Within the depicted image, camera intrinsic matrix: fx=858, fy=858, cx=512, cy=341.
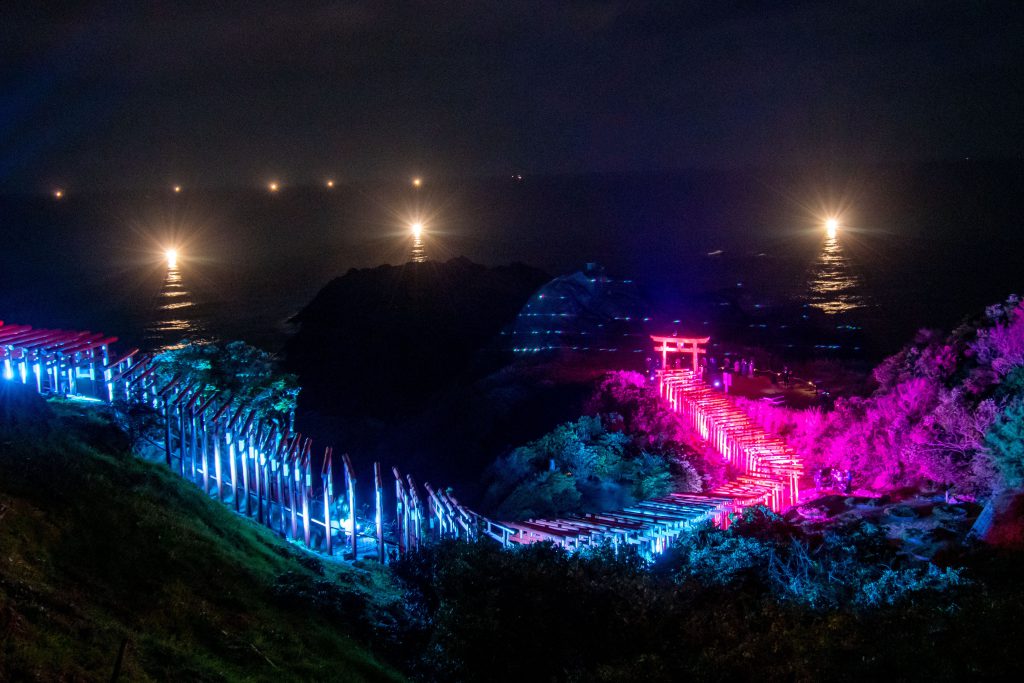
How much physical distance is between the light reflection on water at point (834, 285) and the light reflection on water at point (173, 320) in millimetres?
54007

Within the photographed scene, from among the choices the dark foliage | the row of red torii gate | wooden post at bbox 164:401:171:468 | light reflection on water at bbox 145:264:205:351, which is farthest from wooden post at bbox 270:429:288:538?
light reflection on water at bbox 145:264:205:351

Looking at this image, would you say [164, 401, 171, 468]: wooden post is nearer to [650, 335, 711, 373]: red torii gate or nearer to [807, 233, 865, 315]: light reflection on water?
[650, 335, 711, 373]: red torii gate

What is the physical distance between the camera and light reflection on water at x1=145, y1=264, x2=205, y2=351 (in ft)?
235

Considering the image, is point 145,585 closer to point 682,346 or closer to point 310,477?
point 310,477

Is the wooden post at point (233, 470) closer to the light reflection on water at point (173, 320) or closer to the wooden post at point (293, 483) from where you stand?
the wooden post at point (293, 483)

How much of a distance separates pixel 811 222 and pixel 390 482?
180 meters

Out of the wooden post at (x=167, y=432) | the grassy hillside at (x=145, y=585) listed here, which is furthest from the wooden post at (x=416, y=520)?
the wooden post at (x=167, y=432)

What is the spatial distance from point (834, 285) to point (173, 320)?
71.3m

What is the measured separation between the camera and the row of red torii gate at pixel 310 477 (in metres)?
16.9

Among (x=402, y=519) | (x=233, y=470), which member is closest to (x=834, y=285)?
(x=402, y=519)

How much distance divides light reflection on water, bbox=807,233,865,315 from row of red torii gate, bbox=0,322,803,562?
55.6m

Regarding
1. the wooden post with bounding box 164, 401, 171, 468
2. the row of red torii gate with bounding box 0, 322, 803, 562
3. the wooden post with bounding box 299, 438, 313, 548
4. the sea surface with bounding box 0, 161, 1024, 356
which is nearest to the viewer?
the row of red torii gate with bounding box 0, 322, 803, 562

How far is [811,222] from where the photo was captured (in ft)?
630

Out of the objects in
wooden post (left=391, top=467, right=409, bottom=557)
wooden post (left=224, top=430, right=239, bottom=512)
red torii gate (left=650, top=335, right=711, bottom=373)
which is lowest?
wooden post (left=391, top=467, right=409, bottom=557)
